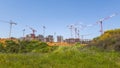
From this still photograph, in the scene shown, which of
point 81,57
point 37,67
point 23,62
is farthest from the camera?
point 81,57

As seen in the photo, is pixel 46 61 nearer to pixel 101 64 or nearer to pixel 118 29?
pixel 101 64

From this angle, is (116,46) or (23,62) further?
(116,46)

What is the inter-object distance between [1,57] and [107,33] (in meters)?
25.4

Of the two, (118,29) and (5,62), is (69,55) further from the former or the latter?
(118,29)

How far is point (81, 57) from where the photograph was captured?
18766 mm

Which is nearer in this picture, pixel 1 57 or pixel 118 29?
pixel 1 57

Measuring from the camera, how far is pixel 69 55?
62.2 ft

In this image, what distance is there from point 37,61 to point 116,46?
1289 centimetres

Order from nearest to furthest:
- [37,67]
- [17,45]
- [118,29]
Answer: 1. [37,67]
2. [118,29]
3. [17,45]

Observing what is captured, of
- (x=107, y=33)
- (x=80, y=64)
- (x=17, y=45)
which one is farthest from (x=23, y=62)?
(x=17, y=45)

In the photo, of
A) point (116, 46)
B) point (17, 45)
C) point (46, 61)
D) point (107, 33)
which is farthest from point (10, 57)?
point (17, 45)

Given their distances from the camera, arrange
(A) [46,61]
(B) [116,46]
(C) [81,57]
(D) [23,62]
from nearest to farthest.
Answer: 1. (D) [23,62]
2. (A) [46,61]
3. (C) [81,57]
4. (B) [116,46]

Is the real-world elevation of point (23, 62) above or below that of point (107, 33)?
below

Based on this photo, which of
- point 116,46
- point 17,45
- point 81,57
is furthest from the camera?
point 17,45
